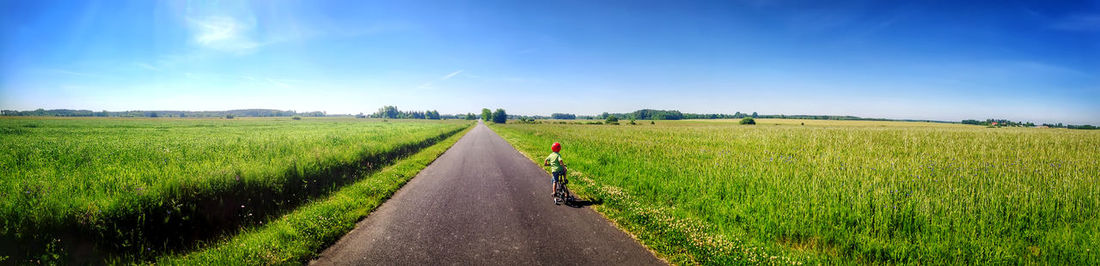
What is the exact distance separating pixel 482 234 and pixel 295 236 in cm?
302

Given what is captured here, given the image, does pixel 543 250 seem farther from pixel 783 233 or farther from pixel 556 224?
pixel 783 233

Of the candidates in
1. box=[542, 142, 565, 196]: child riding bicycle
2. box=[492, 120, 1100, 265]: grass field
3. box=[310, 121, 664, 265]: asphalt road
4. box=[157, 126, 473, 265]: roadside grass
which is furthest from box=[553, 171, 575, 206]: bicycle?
box=[157, 126, 473, 265]: roadside grass

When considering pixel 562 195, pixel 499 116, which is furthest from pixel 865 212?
pixel 499 116

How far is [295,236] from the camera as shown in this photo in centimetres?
520

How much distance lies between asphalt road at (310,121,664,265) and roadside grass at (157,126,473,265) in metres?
0.26

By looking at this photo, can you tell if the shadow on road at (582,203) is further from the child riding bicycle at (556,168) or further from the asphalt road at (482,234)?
the child riding bicycle at (556,168)

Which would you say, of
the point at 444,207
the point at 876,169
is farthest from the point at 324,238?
the point at 876,169

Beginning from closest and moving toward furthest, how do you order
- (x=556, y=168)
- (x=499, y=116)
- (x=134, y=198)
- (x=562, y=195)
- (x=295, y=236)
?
(x=295, y=236) < (x=134, y=198) < (x=556, y=168) < (x=562, y=195) < (x=499, y=116)

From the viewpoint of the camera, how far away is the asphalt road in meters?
4.61

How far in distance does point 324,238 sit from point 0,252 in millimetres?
3635

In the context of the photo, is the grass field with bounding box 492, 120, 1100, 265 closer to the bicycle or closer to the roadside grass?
the bicycle

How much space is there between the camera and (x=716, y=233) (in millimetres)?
5254

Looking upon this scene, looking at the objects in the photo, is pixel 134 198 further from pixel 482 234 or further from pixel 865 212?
pixel 865 212

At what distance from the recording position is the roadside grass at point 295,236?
4434 mm
